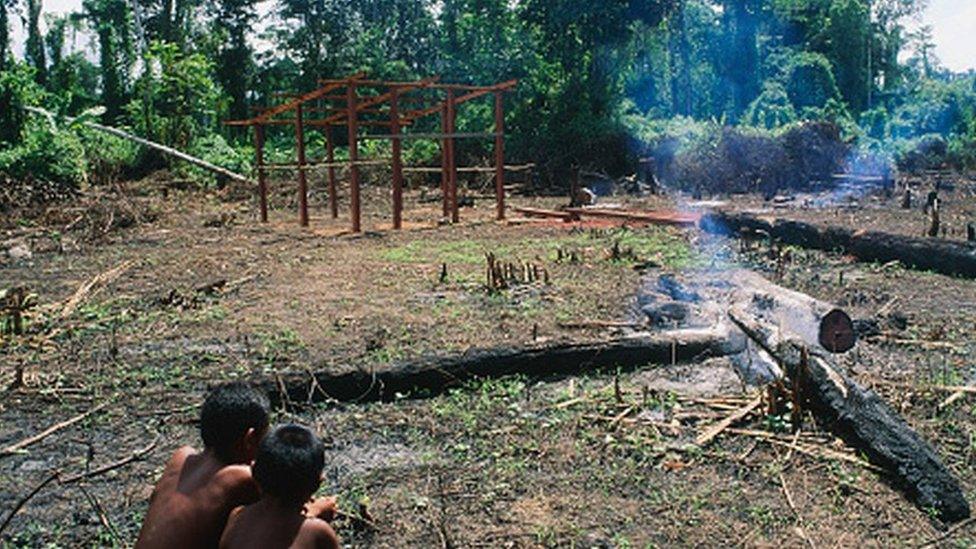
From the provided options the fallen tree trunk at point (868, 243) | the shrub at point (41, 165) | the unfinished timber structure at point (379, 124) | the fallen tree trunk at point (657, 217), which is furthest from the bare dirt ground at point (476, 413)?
the shrub at point (41, 165)

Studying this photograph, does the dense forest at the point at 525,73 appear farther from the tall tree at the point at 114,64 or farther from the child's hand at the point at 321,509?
the child's hand at the point at 321,509

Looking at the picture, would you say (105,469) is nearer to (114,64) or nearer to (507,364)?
(507,364)

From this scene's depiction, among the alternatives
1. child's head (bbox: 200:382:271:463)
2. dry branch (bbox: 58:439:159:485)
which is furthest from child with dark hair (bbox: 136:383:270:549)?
dry branch (bbox: 58:439:159:485)

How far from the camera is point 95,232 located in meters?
15.3

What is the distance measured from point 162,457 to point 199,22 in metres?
43.6

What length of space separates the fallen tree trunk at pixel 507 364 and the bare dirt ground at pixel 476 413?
0.15m

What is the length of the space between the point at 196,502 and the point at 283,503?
1.50 ft

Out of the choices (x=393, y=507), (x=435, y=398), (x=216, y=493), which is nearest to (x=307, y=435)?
(x=216, y=493)

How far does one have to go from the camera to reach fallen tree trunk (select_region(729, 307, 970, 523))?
4.15m

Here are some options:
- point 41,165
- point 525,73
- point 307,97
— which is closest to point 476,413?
point 307,97

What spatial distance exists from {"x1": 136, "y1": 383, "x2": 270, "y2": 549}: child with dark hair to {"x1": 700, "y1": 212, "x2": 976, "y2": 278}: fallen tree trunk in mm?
10679

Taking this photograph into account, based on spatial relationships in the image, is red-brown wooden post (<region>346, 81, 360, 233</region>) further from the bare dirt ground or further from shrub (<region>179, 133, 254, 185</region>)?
shrub (<region>179, 133, 254, 185</region>)

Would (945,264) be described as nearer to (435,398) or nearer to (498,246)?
(498,246)

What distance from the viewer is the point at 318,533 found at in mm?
2682
